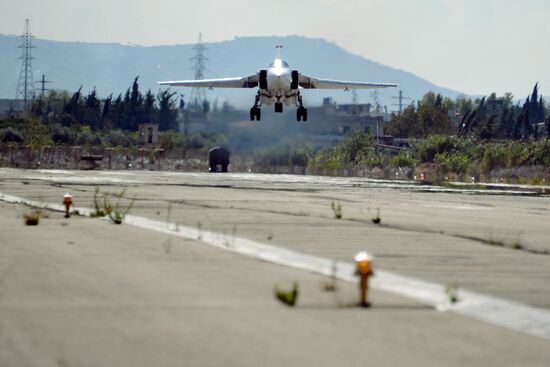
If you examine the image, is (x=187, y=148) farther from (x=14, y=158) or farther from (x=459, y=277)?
(x=459, y=277)

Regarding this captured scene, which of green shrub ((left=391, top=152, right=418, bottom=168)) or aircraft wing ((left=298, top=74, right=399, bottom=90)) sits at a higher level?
aircraft wing ((left=298, top=74, right=399, bottom=90))

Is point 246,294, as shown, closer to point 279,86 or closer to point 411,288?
point 411,288

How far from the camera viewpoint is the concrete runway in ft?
32.4

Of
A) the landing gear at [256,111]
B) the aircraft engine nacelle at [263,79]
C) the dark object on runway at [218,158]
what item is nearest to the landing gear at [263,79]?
the aircraft engine nacelle at [263,79]

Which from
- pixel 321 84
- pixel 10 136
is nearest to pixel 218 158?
pixel 321 84

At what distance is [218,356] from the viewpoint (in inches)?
378

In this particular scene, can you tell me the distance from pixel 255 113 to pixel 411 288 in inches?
2284

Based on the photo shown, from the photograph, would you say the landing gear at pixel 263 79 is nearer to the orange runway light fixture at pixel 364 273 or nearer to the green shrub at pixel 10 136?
the green shrub at pixel 10 136

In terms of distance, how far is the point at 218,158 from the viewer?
266ft

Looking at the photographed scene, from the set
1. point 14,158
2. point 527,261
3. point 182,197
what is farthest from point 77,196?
point 14,158

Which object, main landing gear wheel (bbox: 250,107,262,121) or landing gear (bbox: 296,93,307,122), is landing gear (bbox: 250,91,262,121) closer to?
main landing gear wheel (bbox: 250,107,262,121)

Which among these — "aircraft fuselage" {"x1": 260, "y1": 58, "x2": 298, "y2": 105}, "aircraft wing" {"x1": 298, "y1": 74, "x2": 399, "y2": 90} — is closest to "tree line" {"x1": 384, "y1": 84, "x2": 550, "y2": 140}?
"aircraft wing" {"x1": 298, "y1": 74, "x2": 399, "y2": 90}

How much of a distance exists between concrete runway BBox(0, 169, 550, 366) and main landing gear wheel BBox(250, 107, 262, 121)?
146ft

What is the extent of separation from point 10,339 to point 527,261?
9705mm
